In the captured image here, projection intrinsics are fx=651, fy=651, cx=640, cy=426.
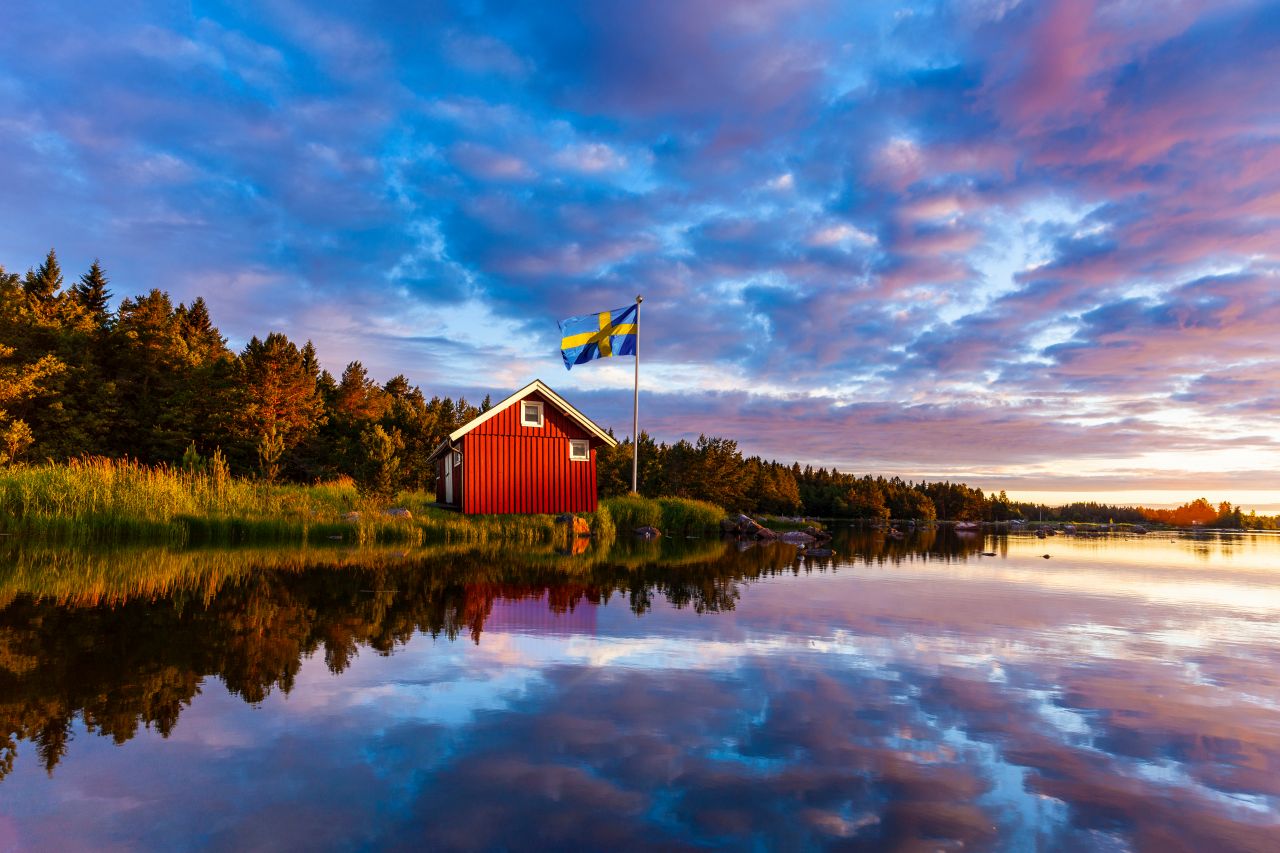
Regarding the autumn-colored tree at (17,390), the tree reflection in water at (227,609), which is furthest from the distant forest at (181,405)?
the tree reflection in water at (227,609)

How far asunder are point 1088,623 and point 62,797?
12.1 m

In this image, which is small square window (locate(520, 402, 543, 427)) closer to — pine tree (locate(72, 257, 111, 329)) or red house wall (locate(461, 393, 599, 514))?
red house wall (locate(461, 393, 599, 514))

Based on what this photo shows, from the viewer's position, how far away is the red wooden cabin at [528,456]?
103 feet

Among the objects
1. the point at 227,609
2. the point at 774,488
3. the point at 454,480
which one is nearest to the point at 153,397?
the point at 454,480

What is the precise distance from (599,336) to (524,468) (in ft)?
24.9

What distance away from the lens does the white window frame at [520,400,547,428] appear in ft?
106

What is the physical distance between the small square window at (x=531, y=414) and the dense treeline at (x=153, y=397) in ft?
43.9

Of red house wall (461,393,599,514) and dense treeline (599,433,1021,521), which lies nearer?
red house wall (461,393,599,514)

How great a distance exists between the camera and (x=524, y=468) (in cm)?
3195

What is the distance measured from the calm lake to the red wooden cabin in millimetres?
20365

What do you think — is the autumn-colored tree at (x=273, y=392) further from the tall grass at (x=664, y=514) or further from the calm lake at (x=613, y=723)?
the calm lake at (x=613, y=723)

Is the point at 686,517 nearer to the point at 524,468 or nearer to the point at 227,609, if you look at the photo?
the point at 524,468

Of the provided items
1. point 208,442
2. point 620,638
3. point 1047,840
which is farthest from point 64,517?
point 208,442

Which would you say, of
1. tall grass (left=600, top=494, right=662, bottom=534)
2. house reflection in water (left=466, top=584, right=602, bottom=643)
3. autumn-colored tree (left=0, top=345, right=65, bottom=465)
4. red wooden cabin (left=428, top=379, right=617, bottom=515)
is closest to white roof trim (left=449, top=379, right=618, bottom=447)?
red wooden cabin (left=428, top=379, right=617, bottom=515)
